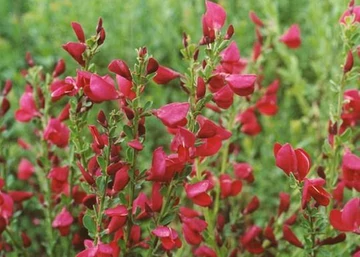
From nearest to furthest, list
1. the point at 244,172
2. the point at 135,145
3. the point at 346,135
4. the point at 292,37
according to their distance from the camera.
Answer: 1. the point at 135,145
2. the point at 346,135
3. the point at 244,172
4. the point at 292,37

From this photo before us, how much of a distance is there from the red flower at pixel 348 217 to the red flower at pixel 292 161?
90 mm

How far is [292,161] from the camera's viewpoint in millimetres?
1109

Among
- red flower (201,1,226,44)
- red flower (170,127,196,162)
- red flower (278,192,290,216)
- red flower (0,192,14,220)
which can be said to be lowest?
red flower (278,192,290,216)

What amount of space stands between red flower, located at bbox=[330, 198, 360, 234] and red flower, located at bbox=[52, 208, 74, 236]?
47 cm

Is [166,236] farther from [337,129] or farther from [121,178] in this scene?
[337,129]

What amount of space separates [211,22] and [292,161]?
0.27 meters

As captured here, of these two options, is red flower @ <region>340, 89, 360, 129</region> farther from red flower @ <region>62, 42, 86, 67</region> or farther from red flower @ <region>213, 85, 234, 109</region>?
red flower @ <region>62, 42, 86, 67</region>

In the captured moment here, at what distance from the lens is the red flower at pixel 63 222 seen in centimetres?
133

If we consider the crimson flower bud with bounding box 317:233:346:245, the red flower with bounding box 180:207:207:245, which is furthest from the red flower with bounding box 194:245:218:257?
the crimson flower bud with bounding box 317:233:346:245

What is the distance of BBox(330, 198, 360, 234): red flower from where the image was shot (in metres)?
1.14

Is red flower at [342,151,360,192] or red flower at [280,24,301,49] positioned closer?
red flower at [342,151,360,192]

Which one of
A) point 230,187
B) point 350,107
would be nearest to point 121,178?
point 230,187

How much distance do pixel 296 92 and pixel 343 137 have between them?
3.42ft

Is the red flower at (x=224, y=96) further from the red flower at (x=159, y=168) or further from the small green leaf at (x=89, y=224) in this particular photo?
the small green leaf at (x=89, y=224)
